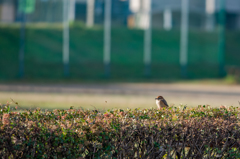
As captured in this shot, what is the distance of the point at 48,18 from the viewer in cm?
2506

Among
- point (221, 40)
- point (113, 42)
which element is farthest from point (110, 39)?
point (221, 40)

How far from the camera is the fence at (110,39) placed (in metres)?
25.2

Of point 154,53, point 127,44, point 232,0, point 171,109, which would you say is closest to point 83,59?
point 127,44

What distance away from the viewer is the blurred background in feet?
81.8

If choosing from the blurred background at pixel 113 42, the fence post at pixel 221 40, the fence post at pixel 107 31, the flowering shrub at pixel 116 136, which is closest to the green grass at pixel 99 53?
the blurred background at pixel 113 42

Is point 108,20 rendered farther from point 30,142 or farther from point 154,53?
point 30,142

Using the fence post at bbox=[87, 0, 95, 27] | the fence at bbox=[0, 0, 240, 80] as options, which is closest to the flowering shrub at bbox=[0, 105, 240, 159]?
the fence at bbox=[0, 0, 240, 80]

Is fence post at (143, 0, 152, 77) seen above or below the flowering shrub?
above

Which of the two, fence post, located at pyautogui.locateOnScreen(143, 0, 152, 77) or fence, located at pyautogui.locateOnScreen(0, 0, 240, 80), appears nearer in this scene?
fence, located at pyautogui.locateOnScreen(0, 0, 240, 80)

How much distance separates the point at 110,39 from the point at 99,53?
136cm

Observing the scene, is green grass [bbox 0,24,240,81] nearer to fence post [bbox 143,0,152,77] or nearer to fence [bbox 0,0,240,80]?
fence [bbox 0,0,240,80]

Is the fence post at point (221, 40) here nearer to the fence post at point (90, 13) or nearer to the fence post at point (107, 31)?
the fence post at point (107, 31)

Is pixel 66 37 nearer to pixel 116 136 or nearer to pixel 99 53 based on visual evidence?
pixel 99 53

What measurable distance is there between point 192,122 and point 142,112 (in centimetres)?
72
